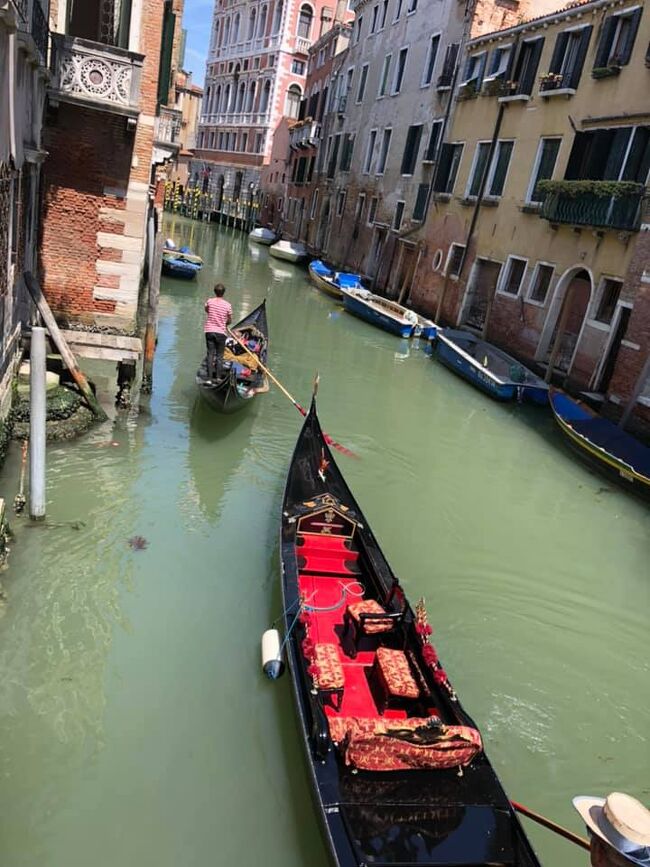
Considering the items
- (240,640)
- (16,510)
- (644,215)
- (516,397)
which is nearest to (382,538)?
(240,640)

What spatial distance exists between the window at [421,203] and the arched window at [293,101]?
1827 cm

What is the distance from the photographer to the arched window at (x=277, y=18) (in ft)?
105

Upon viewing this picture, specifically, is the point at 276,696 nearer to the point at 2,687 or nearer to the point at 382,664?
the point at 382,664

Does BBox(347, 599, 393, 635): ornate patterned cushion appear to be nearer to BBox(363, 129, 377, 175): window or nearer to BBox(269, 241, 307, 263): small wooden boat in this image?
BBox(363, 129, 377, 175): window

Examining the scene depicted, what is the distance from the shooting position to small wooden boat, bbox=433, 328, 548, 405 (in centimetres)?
1099

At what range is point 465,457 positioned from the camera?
8625 mm

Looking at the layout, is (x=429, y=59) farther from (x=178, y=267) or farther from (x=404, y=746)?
(x=404, y=746)

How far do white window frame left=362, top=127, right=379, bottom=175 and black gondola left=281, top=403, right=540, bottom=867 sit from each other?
18.7 meters

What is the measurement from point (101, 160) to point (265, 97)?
98.7 ft

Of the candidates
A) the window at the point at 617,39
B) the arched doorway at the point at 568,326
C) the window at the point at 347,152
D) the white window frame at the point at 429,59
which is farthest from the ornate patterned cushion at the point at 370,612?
the window at the point at 347,152

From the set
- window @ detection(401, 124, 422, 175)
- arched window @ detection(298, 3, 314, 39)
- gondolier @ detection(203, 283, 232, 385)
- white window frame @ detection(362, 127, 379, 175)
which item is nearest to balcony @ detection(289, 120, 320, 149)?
arched window @ detection(298, 3, 314, 39)

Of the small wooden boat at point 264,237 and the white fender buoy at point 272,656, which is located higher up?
the small wooden boat at point 264,237

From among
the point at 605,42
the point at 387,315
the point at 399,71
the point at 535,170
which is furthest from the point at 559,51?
the point at 399,71

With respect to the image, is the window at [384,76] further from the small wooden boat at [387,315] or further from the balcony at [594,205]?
the balcony at [594,205]
